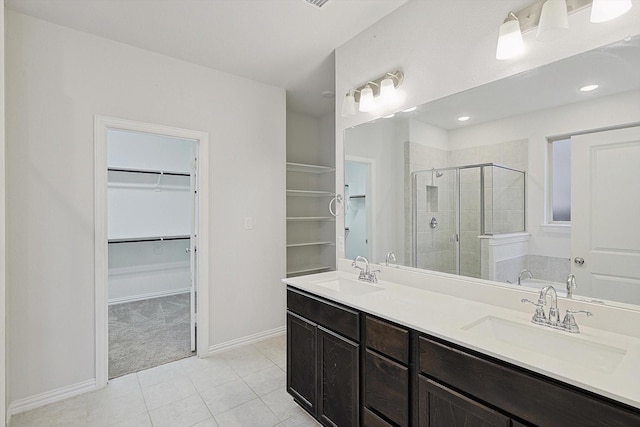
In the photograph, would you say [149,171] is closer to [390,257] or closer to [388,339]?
[390,257]

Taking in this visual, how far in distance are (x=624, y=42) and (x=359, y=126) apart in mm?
1531

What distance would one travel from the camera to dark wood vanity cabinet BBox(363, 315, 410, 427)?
140cm

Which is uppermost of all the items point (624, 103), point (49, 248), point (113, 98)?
point (113, 98)

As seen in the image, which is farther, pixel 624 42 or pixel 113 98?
pixel 113 98

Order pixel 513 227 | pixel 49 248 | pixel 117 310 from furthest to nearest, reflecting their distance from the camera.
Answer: pixel 117 310 → pixel 49 248 → pixel 513 227

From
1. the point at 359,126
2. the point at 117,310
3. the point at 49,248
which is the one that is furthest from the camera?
the point at 117,310

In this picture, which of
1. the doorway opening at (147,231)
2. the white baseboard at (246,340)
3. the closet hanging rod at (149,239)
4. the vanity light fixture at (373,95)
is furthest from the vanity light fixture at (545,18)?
the closet hanging rod at (149,239)

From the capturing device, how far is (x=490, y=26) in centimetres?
165

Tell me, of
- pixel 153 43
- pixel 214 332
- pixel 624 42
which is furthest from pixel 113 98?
pixel 624 42

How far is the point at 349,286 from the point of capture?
2.26 m

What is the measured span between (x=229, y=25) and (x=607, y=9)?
7.21 feet

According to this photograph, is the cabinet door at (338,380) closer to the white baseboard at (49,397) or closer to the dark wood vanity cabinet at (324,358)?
the dark wood vanity cabinet at (324,358)

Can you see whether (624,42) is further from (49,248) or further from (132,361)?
(132,361)

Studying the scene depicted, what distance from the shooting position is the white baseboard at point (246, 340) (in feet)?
9.93
